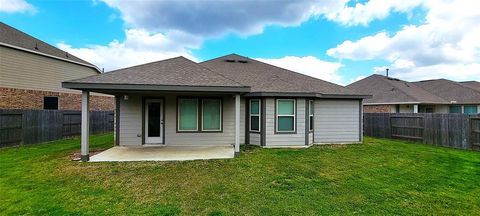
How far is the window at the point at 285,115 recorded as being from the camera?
10.3 meters

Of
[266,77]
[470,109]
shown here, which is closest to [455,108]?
[470,109]

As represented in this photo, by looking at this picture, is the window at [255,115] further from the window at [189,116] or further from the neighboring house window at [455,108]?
the neighboring house window at [455,108]

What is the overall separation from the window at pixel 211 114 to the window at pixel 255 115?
135 centimetres

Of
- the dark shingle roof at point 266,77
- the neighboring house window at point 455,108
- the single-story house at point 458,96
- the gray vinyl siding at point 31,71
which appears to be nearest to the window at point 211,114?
the dark shingle roof at point 266,77

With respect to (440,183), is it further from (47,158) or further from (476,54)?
(476,54)

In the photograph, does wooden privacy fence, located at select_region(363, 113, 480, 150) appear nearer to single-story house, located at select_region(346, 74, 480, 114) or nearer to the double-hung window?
single-story house, located at select_region(346, 74, 480, 114)

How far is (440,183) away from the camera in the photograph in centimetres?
582

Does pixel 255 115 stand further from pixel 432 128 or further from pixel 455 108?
pixel 455 108

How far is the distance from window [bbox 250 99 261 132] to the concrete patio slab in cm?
138

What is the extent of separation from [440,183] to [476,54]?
73.1ft

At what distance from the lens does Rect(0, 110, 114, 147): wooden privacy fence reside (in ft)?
33.6

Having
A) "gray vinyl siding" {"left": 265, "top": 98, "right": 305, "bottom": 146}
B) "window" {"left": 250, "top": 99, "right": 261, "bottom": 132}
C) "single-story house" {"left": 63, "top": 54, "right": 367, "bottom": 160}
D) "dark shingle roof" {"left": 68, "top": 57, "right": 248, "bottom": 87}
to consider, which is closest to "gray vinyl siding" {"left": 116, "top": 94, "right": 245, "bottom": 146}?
"single-story house" {"left": 63, "top": 54, "right": 367, "bottom": 160}

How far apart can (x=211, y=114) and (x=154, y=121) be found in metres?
2.41

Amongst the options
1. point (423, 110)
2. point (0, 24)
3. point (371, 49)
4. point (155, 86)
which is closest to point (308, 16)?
point (371, 49)
